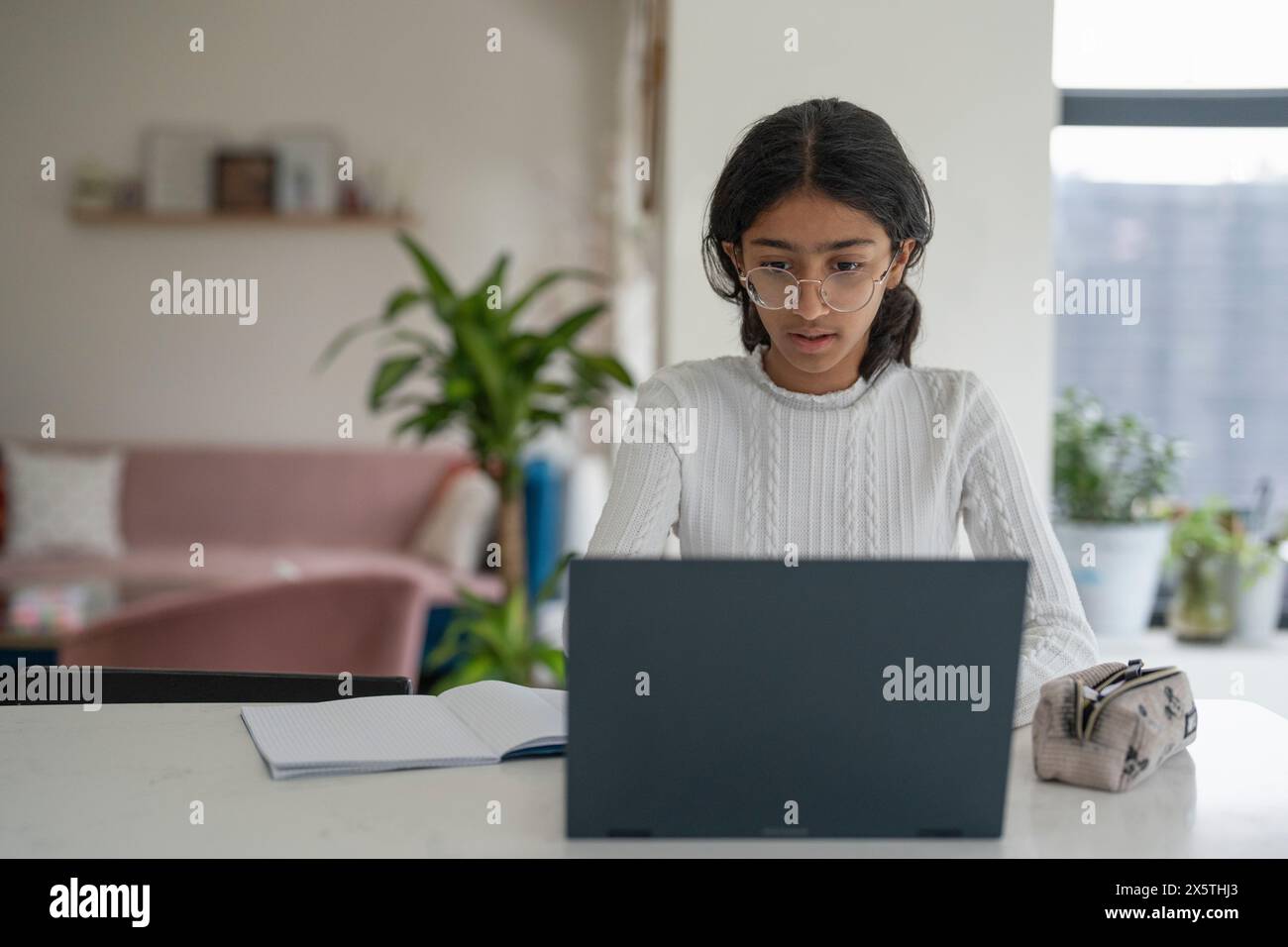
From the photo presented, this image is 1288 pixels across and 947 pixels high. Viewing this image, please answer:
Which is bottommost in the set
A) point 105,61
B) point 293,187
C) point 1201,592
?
point 1201,592

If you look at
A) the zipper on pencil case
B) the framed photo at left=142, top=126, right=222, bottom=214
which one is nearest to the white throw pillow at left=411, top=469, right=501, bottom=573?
the framed photo at left=142, top=126, right=222, bottom=214

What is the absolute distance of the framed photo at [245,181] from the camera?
5328 mm

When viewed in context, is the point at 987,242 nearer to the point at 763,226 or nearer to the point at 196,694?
the point at 763,226

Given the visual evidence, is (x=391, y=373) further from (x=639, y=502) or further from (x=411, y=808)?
(x=411, y=808)

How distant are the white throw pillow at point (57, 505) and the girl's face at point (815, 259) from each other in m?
4.04

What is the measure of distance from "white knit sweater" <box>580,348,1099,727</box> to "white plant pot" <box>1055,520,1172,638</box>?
1447 mm

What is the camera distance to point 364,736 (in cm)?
104

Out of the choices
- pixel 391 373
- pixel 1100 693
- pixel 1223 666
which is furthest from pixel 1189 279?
pixel 1100 693

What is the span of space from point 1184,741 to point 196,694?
38.2 inches

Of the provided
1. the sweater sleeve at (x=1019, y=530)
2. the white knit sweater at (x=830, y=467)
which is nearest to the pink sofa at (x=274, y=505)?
the white knit sweater at (x=830, y=467)

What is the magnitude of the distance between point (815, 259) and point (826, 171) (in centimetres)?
10
